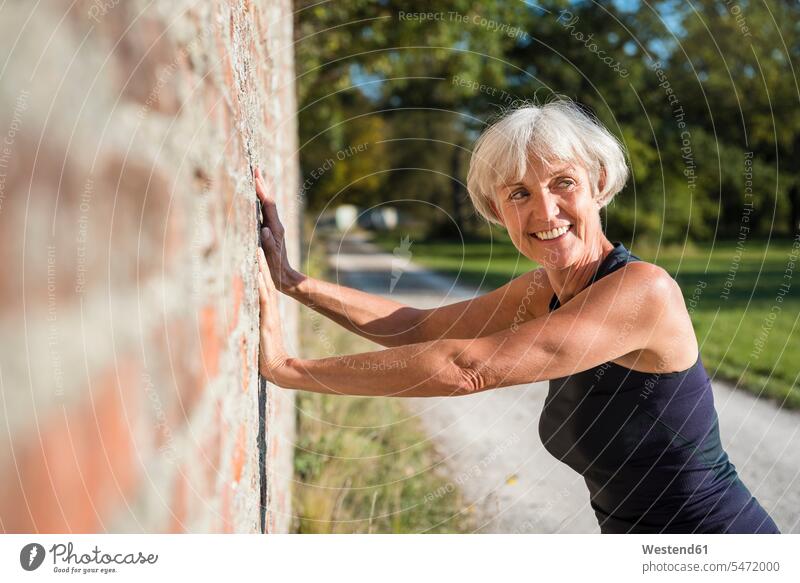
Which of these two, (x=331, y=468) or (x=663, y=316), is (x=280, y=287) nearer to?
(x=663, y=316)

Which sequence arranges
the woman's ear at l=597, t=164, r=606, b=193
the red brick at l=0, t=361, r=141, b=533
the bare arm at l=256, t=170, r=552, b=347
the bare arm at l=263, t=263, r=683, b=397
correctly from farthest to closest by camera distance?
the bare arm at l=256, t=170, r=552, b=347 < the woman's ear at l=597, t=164, r=606, b=193 < the bare arm at l=263, t=263, r=683, b=397 < the red brick at l=0, t=361, r=141, b=533

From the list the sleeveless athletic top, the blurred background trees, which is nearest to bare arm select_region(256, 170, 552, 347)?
the sleeveless athletic top

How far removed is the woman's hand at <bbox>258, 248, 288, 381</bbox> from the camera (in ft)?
6.77

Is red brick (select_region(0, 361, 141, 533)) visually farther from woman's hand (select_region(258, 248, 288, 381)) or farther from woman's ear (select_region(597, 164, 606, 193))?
woman's ear (select_region(597, 164, 606, 193))

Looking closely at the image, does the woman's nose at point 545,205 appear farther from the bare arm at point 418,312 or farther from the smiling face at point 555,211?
→ the bare arm at point 418,312

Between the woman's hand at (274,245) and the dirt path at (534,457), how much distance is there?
1.75m

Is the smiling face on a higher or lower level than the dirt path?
higher

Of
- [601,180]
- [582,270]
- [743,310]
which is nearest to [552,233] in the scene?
[582,270]

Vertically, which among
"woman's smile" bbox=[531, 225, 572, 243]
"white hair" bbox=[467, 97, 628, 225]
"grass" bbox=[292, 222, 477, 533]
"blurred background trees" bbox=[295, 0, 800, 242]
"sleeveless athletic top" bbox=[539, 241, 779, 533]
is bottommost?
"grass" bbox=[292, 222, 477, 533]

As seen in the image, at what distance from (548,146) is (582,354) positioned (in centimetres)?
69

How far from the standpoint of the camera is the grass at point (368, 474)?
3.70 meters
